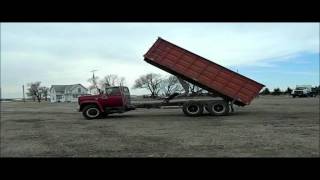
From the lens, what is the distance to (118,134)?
1429 cm

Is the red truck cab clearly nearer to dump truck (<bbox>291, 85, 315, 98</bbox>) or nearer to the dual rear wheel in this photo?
the dual rear wheel

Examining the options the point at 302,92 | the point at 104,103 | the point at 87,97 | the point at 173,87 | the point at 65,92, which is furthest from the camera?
the point at 65,92

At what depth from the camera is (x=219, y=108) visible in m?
22.2

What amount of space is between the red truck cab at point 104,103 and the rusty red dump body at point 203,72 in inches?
97.0

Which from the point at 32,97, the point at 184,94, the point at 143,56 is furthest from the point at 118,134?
the point at 32,97

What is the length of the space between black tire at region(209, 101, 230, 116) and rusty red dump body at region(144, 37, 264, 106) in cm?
60

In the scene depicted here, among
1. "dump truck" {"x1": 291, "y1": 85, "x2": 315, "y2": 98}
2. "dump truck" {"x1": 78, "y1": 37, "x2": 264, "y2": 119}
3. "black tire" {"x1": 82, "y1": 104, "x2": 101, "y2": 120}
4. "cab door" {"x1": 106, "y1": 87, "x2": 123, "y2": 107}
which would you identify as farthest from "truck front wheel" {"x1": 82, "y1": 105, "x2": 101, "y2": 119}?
"dump truck" {"x1": 291, "y1": 85, "x2": 315, "y2": 98}

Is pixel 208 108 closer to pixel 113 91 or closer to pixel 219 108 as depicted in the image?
pixel 219 108

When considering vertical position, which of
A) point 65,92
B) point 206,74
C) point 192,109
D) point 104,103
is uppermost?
point 65,92

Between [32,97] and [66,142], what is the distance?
342 ft

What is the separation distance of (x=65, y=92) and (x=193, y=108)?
78794mm

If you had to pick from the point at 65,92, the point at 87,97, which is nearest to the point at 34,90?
the point at 65,92

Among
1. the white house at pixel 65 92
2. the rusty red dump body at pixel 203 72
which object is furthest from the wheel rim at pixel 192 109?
the white house at pixel 65 92

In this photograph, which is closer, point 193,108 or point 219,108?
point 219,108
